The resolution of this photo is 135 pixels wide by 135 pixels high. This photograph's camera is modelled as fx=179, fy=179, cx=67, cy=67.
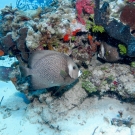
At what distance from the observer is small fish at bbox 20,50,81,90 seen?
10.5 feet

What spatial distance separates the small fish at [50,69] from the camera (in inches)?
126

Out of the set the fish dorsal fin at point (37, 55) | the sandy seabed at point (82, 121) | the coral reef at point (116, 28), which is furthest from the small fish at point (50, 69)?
the sandy seabed at point (82, 121)

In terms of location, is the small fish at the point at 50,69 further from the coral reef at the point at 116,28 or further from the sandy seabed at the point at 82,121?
the sandy seabed at the point at 82,121

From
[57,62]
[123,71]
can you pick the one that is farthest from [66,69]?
[123,71]

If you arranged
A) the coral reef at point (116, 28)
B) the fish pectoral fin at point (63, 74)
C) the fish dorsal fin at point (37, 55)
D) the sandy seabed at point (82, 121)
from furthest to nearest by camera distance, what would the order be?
1. the sandy seabed at point (82, 121)
2. the fish dorsal fin at point (37, 55)
3. the coral reef at point (116, 28)
4. the fish pectoral fin at point (63, 74)

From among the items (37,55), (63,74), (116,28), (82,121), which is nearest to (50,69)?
(63,74)

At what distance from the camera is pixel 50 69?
3287 millimetres

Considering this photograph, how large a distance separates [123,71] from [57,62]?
155 cm

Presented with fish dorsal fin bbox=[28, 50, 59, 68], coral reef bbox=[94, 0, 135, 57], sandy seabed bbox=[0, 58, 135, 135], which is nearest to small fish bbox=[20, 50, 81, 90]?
fish dorsal fin bbox=[28, 50, 59, 68]

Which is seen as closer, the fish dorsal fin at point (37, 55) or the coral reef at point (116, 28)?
the coral reef at point (116, 28)

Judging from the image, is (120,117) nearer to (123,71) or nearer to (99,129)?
(99,129)

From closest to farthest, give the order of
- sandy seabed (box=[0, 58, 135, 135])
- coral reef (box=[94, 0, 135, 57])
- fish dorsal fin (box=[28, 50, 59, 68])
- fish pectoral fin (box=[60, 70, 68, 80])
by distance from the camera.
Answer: fish pectoral fin (box=[60, 70, 68, 80]), coral reef (box=[94, 0, 135, 57]), fish dorsal fin (box=[28, 50, 59, 68]), sandy seabed (box=[0, 58, 135, 135])

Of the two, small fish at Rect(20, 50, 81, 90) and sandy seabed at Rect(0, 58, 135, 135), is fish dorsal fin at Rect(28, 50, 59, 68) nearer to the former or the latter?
small fish at Rect(20, 50, 81, 90)

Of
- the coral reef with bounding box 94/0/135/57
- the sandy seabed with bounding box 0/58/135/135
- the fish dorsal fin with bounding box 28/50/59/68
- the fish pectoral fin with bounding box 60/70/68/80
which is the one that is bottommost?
the sandy seabed with bounding box 0/58/135/135
